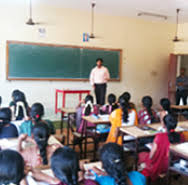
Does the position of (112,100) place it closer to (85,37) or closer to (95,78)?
(95,78)

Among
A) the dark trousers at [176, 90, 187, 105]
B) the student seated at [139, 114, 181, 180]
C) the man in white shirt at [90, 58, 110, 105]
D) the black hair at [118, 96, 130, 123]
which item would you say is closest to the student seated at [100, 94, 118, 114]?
the black hair at [118, 96, 130, 123]

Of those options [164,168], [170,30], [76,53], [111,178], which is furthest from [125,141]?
[170,30]

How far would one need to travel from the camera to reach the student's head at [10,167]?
3.73 ft

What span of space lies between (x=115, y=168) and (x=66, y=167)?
30 cm

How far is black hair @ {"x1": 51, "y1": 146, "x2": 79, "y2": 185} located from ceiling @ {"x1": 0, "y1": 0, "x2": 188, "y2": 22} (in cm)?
480

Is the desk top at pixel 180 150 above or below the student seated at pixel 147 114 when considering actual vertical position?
below

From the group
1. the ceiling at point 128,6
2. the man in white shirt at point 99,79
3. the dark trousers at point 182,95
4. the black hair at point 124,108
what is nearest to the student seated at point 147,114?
the black hair at point 124,108

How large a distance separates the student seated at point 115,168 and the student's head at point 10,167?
47 centimetres

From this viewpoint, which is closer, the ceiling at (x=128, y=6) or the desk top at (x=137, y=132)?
the desk top at (x=137, y=132)

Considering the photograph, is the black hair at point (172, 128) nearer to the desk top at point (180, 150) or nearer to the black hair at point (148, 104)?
the desk top at point (180, 150)

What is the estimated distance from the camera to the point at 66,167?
119cm

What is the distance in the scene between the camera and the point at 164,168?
7.86ft

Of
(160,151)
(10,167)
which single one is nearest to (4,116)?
(10,167)

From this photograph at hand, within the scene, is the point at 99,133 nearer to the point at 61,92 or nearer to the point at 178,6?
the point at 61,92
